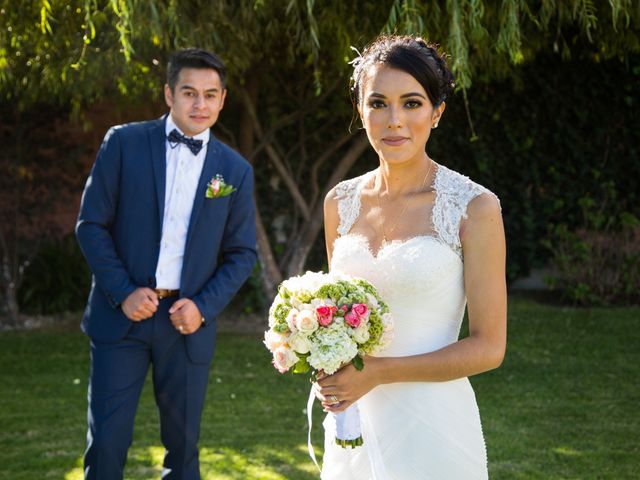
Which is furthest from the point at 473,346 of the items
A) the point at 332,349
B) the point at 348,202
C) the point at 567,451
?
the point at 567,451

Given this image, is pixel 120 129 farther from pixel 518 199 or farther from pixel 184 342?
pixel 518 199

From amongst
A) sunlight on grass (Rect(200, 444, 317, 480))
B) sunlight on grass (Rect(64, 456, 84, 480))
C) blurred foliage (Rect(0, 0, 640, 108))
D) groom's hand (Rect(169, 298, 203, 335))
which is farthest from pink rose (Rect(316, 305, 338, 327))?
blurred foliage (Rect(0, 0, 640, 108))

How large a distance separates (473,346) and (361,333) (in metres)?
0.30

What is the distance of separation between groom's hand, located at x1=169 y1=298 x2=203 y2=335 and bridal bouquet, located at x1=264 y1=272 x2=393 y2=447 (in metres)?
1.44

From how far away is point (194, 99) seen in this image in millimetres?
4238

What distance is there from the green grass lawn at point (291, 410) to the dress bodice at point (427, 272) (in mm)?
2573

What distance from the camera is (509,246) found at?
34.2ft

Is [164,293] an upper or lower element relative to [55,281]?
upper

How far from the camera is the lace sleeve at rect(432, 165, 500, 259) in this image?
2586 mm

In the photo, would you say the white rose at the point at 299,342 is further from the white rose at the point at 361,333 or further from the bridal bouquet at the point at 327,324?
the white rose at the point at 361,333

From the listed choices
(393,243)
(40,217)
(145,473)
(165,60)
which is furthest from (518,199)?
(393,243)

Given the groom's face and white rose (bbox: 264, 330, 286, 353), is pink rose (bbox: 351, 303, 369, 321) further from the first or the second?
the groom's face

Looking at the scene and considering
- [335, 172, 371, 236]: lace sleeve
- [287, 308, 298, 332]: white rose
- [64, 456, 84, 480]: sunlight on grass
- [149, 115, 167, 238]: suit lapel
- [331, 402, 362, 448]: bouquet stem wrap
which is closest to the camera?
[287, 308, 298, 332]: white rose

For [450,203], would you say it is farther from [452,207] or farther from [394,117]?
[394,117]
